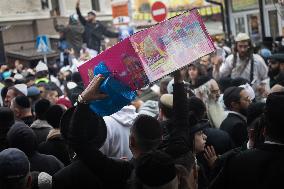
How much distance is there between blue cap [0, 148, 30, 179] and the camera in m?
3.19

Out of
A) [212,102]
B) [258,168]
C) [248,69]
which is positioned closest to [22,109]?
[212,102]

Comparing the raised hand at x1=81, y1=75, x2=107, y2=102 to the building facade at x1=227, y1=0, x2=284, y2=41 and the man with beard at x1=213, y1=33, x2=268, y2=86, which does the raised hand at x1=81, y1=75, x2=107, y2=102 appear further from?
the building facade at x1=227, y1=0, x2=284, y2=41

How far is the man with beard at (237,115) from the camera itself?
4.98 metres

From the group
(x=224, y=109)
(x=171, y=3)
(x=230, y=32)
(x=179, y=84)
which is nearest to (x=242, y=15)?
(x=230, y=32)

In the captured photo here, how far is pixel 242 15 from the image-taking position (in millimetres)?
15352

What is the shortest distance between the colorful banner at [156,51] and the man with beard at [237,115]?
5.23 feet

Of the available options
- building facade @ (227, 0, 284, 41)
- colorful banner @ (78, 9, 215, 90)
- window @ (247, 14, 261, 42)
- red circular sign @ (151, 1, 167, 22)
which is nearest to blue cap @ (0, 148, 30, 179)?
colorful banner @ (78, 9, 215, 90)

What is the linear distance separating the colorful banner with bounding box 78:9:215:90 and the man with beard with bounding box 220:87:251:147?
1.59m

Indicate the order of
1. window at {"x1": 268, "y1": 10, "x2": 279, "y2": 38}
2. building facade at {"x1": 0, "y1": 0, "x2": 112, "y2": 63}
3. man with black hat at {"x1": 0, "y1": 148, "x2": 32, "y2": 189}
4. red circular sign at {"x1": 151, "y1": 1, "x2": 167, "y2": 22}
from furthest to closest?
building facade at {"x1": 0, "y1": 0, "x2": 112, "y2": 63} < window at {"x1": 268, "y1": 10, "x2": 279, "y2": 38} < red circular sign at {"x1": 151, "y1": 1, "x2": 167, "y2": 22} < man with black hat at {"x1": 0, "y1": 148, "x2": 32, "y2": 189}

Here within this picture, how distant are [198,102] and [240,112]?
2.89 feet

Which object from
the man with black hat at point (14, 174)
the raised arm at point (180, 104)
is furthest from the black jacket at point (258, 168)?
the man with black hat at point (14, 174)

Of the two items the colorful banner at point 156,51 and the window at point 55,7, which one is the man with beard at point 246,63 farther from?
the window at point 55,7

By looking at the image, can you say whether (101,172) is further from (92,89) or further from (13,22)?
(13,22)

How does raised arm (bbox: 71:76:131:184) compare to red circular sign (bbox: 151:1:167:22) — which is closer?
raised arm (bbox: 71:76:131:184)
